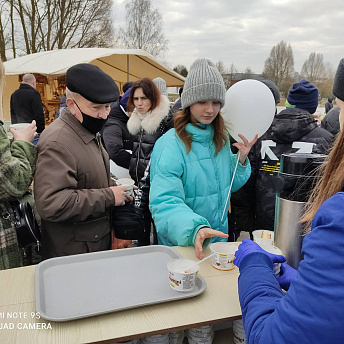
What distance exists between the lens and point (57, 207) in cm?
161

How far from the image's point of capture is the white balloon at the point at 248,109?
1.92 metres

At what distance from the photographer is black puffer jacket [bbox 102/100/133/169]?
347 cm

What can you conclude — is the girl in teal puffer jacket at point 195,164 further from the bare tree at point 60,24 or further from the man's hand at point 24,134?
the bare tree at point 60,24

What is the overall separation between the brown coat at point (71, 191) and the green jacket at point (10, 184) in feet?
0.25

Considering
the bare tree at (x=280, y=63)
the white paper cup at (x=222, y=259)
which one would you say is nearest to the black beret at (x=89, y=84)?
the white paper cup at (x=222, y=259)

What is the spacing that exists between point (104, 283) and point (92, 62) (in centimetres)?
925

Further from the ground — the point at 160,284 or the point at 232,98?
the point at 232,98

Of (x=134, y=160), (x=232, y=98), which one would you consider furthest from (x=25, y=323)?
(x=134, y=160)

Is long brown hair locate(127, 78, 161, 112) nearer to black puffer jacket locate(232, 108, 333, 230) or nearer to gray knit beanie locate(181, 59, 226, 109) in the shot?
black puffer jacket locate(232, 108, 333, 230)

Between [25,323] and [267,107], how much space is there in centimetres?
174

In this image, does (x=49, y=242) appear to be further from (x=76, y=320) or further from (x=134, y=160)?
(x=134, y=160)

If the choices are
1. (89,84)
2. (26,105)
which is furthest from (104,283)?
(26,105)

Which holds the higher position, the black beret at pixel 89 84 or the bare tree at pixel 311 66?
the bare tree at pixel 311 66

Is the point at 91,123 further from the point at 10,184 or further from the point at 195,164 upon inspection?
the point at 195,164
